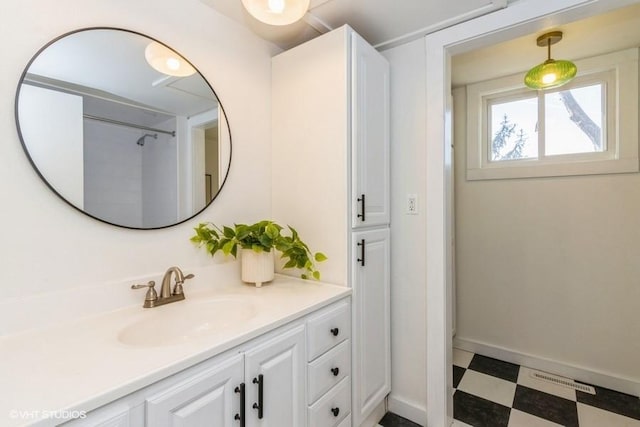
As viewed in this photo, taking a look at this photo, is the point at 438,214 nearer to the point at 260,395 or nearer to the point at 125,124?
the point at 260,395

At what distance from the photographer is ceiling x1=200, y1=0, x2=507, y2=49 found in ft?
4.59

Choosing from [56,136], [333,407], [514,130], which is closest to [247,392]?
[333,407]

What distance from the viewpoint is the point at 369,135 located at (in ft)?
4.99

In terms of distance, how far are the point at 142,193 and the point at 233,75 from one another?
75 cm

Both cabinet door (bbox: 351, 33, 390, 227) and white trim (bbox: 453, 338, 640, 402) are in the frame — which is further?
white trim (bbox: 453, 338, 640, 402)

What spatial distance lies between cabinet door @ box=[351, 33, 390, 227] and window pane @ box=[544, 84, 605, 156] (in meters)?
1.41

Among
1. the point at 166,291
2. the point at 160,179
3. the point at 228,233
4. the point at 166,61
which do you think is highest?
the point at 166,61

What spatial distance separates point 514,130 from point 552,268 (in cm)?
107

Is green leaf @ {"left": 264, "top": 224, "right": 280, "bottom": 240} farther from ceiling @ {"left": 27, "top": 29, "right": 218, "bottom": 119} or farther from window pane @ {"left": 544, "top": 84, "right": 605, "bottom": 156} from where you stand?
window pane @ {"left": 544, "top": 84, "right": 605, "bottom": 156}

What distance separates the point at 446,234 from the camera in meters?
1.58

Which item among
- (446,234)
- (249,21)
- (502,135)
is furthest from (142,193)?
(502,135)

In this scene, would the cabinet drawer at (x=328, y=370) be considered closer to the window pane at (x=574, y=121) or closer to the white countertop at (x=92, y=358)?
the white countertop at (x=92, y=358)

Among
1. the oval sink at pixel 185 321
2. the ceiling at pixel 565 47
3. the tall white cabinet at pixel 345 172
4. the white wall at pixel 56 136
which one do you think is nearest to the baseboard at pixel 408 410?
the tall white cabinet at pixel 345 172

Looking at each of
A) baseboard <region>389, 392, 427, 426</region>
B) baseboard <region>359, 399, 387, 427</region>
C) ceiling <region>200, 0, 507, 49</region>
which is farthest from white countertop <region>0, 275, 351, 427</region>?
ceiling <region>200, 0, 507, 49</region>
